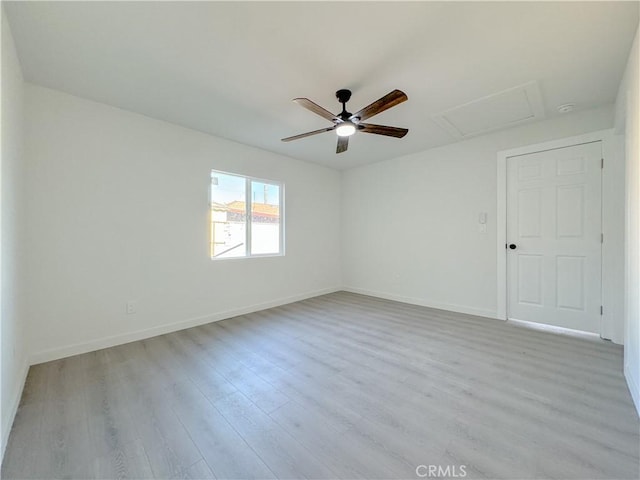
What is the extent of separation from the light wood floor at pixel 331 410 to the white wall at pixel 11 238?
164 mm

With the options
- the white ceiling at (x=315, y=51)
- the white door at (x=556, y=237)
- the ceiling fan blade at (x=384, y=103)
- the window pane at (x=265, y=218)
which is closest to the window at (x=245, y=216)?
the window pane at (x=265, y=218)

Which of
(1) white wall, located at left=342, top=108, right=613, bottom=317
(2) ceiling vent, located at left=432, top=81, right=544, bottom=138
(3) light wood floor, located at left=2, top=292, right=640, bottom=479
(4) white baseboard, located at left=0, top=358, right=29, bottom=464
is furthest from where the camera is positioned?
(1) white wall, located at left=342, top=108, right=613, bottom=317

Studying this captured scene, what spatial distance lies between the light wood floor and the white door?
50 cm

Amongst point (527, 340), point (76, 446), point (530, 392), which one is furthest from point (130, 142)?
point (527, 340)

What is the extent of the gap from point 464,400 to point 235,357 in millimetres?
1977

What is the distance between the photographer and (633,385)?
189cm

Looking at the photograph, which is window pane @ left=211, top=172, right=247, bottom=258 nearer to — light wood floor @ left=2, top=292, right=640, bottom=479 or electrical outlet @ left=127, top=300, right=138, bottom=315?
electrical outlet @ left=127, top=300, right=138, bottom=315

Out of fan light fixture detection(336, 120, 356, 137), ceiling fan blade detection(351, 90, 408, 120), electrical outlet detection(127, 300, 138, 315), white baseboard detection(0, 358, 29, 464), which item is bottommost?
white baseboard detection(0, 358, 29, 464)

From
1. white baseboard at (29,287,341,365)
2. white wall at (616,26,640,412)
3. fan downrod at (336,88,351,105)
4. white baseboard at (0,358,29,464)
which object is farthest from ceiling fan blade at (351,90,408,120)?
white baseboard at (0,358,29,464)

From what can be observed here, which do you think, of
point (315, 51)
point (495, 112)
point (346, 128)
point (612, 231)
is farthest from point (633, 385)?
point (315, 51)

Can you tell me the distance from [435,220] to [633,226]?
2.38m

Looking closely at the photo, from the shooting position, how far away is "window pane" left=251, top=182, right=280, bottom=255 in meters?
4.23

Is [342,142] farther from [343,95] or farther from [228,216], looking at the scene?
[228,216]

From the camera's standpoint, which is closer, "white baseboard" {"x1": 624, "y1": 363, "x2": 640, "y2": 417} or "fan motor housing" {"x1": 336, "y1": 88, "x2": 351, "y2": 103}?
"white baseboard" {"x1": 624, "y1": 363, "x2": 640, "y2": 417}
